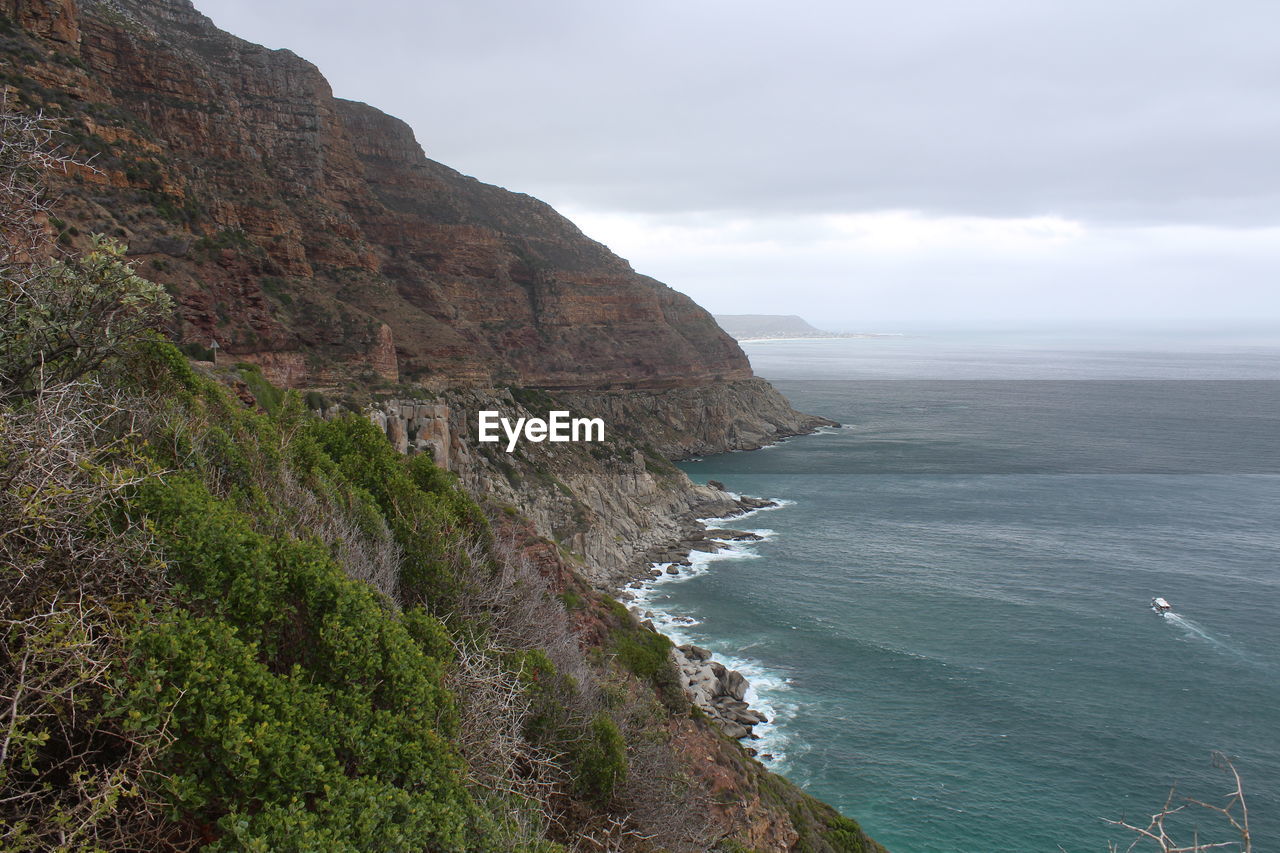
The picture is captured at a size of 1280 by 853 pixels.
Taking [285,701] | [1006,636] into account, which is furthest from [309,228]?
[285,701]

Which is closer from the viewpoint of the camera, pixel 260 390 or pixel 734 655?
pixel 260 390

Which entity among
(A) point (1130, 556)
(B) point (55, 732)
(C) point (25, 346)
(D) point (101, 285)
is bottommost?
(A) point (1130, 556)

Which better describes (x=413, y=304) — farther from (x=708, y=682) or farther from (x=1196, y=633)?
(x=1196, y=633)

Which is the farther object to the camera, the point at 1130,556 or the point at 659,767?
the point at 1130,556

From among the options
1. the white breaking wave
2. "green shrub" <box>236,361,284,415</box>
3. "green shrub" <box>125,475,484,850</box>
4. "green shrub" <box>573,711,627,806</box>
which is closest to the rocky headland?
"green shrub" <box>236,361,284,415</box>

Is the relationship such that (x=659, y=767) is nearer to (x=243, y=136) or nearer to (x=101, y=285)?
(x=101, y=285)

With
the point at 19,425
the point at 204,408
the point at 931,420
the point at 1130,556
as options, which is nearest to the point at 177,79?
the point at 204,408

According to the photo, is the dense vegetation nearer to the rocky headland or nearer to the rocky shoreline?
the rocky headland
